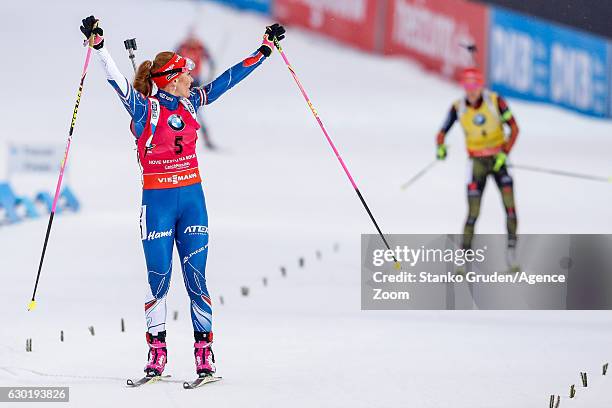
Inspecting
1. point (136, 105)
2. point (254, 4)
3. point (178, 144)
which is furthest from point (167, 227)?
point (254, 4)

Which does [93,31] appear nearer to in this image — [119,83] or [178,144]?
[119,83]

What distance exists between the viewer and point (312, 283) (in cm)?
1152

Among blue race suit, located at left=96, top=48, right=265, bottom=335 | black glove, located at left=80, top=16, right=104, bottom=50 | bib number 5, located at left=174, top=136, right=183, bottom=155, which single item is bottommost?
blue race suit, located at left=96, top=48, right=265, bottom=335

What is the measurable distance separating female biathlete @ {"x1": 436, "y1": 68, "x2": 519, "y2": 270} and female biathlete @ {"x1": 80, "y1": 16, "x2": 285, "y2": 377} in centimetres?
540

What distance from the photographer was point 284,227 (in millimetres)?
15812

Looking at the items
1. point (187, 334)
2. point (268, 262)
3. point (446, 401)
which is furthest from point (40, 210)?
point (446, 401)

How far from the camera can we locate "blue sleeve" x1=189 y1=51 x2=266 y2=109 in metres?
7.41

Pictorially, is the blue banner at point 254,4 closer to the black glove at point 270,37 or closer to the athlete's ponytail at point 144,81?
the black glove at point 270,37

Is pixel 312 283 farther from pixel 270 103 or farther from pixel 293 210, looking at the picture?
pixel 270 103

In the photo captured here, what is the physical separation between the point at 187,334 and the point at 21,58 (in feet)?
62.1

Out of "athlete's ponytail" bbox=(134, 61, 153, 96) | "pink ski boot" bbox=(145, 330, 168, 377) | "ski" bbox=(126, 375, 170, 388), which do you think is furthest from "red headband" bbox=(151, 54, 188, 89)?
"ski" bbox=(126, 375, 170, 388)

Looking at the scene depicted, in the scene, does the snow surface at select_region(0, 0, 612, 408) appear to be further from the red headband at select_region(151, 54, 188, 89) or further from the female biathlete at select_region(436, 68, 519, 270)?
the red headband at select_region(151, 54, 188, 89)

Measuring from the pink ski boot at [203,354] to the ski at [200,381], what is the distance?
29mm

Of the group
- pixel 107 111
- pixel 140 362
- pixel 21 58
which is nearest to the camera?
pixel 140 362
